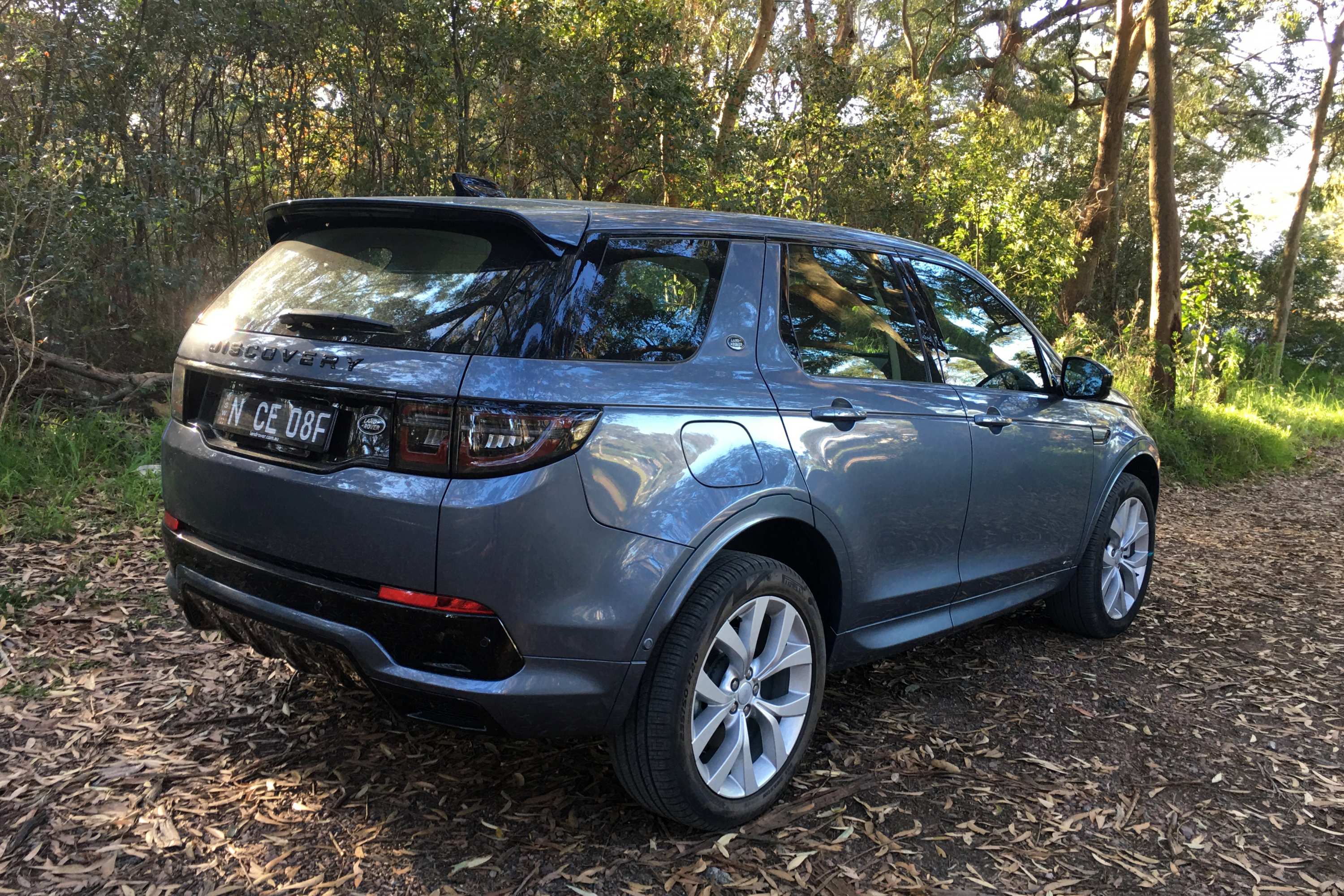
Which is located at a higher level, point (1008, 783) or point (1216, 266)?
point (1216, 266)

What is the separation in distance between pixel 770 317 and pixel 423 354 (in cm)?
108

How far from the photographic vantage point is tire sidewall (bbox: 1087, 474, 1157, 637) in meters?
4.50

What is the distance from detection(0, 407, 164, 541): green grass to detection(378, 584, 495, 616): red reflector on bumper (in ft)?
11.6

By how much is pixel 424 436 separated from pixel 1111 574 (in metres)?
3.70

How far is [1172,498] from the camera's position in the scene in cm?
888

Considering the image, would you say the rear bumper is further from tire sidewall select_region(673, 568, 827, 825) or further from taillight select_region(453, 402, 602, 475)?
taillight select_region(453, 402, 602, 475)

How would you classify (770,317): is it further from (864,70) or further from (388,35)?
(864,70)

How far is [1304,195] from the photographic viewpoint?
18.5m

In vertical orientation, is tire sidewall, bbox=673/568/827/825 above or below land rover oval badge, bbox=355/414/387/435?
below

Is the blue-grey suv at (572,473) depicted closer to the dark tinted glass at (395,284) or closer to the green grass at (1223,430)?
the dark tinted glass at (395,284)

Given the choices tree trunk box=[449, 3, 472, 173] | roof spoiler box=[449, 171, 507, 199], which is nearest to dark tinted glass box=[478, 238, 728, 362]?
roof spoiler box=[449, 171, 507, 199]

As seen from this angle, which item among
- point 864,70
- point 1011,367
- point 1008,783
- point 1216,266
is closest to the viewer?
point 1008,783

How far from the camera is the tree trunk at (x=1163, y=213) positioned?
33.6 feet

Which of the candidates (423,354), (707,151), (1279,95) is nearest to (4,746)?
(423,354)
